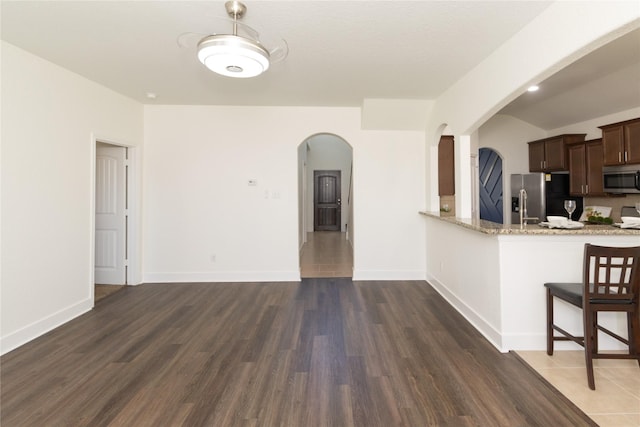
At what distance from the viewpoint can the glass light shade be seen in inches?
72.7

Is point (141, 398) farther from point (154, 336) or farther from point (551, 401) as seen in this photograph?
point (551, 401)

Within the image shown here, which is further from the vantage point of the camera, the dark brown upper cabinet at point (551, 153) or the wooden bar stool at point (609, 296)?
the dark brown upper cabinet at point (551, 153)

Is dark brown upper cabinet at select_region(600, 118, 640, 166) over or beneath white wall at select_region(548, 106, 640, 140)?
beneath

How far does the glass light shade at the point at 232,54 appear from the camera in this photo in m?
1.85

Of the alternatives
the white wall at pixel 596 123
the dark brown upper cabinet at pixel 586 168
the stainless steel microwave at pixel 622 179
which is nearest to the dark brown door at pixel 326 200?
the white wall at pixel 596 123

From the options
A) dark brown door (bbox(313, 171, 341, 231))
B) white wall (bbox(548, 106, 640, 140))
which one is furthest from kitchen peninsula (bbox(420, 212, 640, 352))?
dark brown door (bbox(313, 171, 341, 231))

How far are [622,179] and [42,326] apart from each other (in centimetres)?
707

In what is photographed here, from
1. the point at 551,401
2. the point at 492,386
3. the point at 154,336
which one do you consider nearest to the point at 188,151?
the point at 154,336

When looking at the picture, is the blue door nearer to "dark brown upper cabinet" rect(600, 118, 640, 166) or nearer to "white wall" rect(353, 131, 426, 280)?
"dark brown upper cabinet" rect(600, 118, 640, 166)

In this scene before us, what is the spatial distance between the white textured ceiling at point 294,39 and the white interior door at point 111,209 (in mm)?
996

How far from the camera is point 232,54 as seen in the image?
1.90m

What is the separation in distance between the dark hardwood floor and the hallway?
1.48 meters

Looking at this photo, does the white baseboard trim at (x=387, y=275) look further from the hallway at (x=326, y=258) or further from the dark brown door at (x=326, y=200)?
the dark brown door at (x=326, y=200)

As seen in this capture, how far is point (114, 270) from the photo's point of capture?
427 cm
